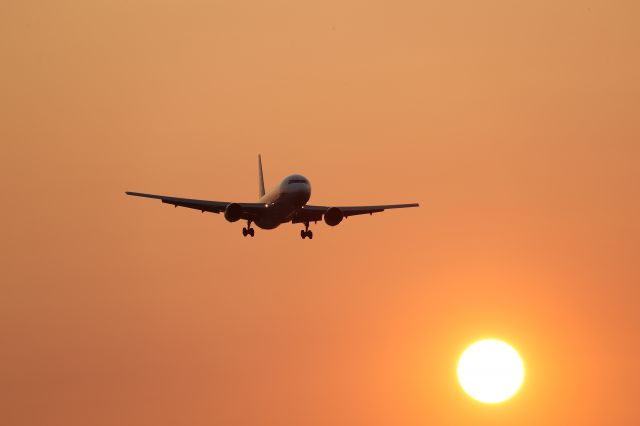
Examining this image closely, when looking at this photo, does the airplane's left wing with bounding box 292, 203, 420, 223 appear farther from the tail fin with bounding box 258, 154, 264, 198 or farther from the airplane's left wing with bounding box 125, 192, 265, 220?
the tail fin with bounding box 258, 154, 264, 198

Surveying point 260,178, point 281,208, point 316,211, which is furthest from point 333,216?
point 260,178

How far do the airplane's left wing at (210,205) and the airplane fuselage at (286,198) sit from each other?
113 centimetres

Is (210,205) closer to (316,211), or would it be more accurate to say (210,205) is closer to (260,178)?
(316,211)

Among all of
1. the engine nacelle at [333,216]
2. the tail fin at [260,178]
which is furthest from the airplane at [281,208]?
the tail fin at [260,178]

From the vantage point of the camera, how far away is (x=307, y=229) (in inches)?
4663

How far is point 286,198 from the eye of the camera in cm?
10719

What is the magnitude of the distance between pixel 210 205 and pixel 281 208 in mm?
9110

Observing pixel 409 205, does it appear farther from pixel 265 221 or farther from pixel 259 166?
pixel 259 166

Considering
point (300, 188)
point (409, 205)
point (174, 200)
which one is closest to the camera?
point (300, 188)

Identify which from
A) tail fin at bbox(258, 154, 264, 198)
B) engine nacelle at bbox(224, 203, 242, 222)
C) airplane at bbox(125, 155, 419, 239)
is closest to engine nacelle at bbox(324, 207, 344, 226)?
airplane at bbox(125, 155, 419, 239)

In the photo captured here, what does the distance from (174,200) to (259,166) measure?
57.1 meters

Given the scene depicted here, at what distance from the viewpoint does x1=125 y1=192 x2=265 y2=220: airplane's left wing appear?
111 metres

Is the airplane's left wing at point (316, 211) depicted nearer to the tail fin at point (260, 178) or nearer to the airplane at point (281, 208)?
the airplane at point (281, 208)

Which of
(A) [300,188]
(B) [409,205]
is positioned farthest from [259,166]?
(A) [300,188]
